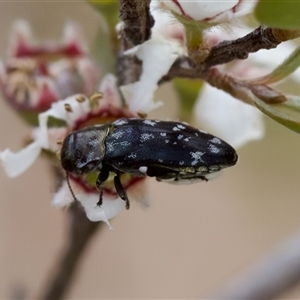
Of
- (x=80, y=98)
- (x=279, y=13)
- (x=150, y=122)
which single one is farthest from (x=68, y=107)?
(x=279, y=13)

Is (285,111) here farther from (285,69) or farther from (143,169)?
(143,169)

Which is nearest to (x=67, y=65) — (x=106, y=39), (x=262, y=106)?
(x=106, y=39)

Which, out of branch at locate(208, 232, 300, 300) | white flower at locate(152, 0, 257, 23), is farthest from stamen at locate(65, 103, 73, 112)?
branch at locate(208, 232, 300, 300)

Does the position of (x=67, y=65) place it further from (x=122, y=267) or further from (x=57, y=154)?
(x=122, y=267)

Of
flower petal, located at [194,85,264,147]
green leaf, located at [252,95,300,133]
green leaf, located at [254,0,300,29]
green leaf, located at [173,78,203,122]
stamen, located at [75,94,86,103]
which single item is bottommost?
flower petal, located at [194,85,264,147]

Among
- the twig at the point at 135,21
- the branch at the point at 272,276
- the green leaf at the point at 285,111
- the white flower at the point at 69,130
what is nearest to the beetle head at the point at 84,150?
the white flower at the point at 69,130

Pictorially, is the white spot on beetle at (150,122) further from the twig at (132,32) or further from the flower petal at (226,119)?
the flower petal at (226,119)

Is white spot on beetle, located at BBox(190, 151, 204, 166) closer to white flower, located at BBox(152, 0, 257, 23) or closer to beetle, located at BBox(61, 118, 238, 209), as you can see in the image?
beetle, located at BBox(61, 118, 238, 209)
